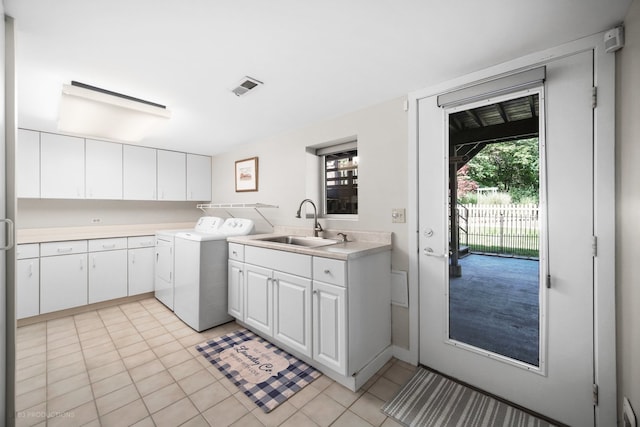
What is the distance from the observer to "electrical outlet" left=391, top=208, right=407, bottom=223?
2161 mm

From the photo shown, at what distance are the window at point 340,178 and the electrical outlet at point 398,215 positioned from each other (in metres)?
0.56

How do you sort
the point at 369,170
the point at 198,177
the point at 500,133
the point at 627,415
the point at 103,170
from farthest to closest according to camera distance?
the point at 198,177
the point at 103,170
the point at 369,170
the point at 500,133
the point at 627,415

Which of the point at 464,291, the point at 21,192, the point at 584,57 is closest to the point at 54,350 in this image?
the point at 21,192

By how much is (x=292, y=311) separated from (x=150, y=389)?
1068 millimetres

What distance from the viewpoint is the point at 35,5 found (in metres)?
1.22

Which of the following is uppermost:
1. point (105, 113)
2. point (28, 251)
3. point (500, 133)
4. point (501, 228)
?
point (105, 113)

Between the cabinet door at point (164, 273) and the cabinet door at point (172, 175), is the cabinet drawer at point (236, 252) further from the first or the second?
the cabinet door at point (172, 175)

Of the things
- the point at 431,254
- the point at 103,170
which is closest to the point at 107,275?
the point at 103,170

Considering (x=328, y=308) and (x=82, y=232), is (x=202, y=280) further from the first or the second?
(x=82, y=232)

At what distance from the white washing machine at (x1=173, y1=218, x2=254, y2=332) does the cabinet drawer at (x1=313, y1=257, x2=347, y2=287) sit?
4.28 feet

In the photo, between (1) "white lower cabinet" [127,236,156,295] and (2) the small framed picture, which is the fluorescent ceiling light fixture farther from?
(1) "white lower cabinet" [127,236,156,295]

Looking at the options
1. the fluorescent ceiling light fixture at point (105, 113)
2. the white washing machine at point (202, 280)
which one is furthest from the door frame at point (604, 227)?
the fluorescent ceiling light fixture at point (105, 113)

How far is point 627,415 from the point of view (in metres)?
1.21

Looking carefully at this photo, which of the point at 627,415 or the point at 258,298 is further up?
the point at 258,298
